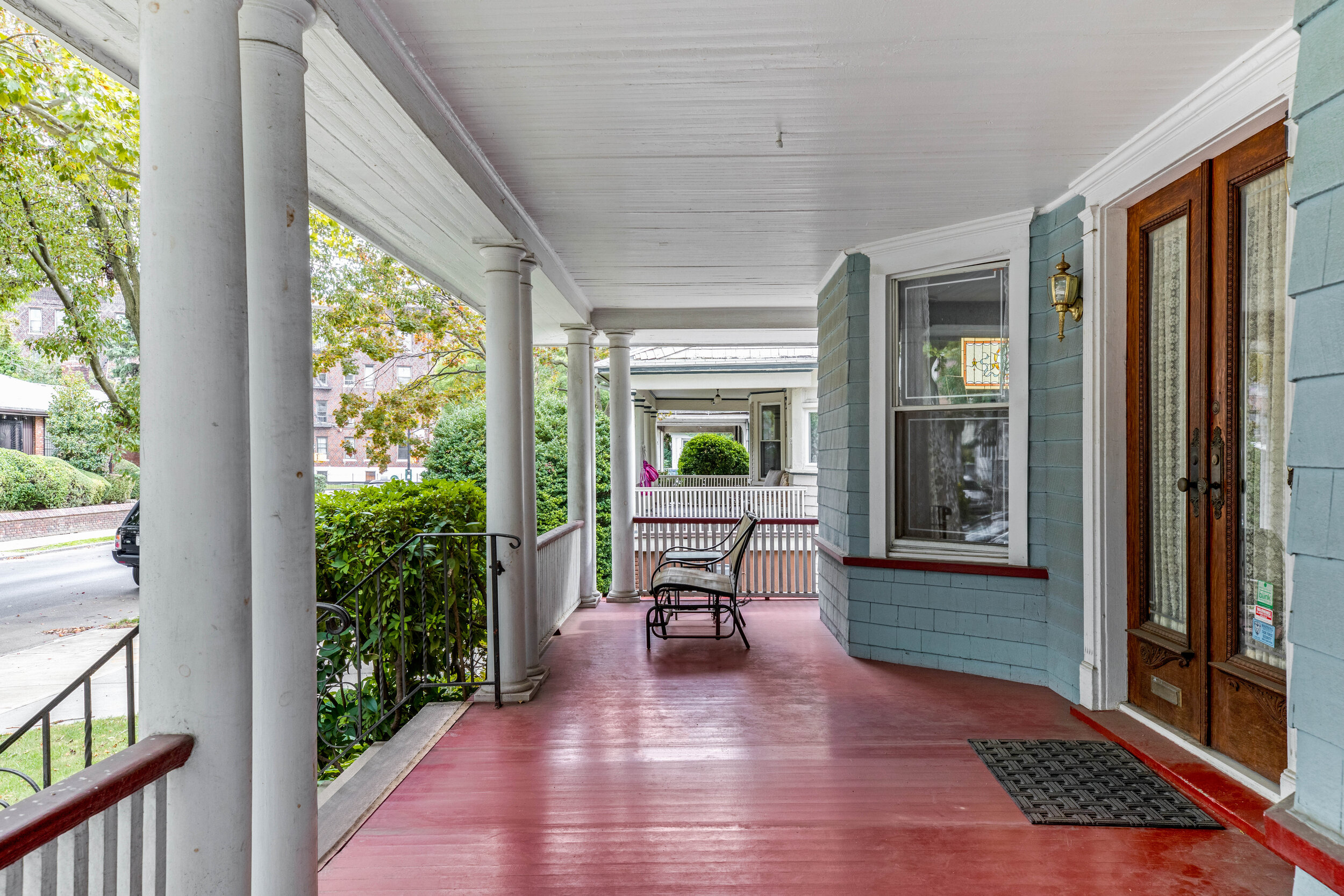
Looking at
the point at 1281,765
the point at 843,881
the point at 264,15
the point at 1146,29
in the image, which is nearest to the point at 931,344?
the point at 1146,29

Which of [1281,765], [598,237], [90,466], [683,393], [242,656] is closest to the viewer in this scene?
[242,656]

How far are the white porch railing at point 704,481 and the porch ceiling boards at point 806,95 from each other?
14907 millimetres

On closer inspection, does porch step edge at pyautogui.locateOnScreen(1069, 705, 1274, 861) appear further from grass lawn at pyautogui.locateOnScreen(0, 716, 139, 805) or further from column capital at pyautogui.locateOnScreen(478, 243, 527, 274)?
grass lawn at pyautogui.locateOnScreen(0, 716, 139, 805)

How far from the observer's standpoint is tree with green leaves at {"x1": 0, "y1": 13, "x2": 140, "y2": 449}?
5.20 m

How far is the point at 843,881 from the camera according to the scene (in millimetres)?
2369

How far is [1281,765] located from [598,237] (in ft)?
13.5

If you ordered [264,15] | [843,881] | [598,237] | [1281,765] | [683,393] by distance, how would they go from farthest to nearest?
1. [683,393]
2. [598,237]
3. [1281,765]
4. [843,881]
5. [264,15]

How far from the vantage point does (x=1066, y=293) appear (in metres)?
3.92

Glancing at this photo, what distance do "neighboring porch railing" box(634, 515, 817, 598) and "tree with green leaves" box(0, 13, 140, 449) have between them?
4.66 m

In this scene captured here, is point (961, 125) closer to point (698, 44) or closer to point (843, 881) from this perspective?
point (698, 44)

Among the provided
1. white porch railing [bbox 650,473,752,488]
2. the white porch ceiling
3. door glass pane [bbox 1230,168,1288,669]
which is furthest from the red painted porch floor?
white porch railing [bbox 650,473,752,488]

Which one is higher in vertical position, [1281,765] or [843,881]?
[1281,765]

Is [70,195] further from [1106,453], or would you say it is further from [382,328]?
[1106,453]

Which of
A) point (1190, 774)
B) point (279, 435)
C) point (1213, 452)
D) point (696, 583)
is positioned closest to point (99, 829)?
point (279, 435)
